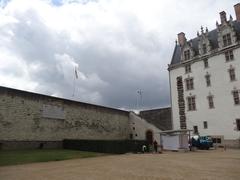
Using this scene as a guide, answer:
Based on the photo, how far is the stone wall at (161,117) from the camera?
38344mm

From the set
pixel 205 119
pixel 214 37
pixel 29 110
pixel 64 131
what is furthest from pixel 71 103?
pixel 214 37

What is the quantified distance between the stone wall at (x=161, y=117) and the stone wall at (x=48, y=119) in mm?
7185

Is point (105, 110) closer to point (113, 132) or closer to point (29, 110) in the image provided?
point (113, 132)

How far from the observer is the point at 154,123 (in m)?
37.7

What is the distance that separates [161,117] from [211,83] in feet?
34.5

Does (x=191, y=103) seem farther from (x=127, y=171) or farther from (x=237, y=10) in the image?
(x=127, y=171)

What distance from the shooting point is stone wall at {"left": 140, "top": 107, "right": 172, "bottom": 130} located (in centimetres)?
3834

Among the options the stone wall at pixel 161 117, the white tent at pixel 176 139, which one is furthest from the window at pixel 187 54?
the white tent at pixel 176 139

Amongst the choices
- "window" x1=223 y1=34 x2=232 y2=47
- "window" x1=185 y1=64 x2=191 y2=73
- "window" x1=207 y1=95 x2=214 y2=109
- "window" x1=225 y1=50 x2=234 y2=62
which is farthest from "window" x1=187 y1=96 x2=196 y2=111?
"window" x1=223 y1=34 x2=232 y2=47

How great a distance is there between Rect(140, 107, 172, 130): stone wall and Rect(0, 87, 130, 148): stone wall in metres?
7.18

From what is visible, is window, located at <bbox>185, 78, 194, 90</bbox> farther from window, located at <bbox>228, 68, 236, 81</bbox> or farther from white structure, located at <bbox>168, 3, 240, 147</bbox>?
window, located at <bbox>228, 68, 236, 81</bbox>

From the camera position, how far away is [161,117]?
131ft

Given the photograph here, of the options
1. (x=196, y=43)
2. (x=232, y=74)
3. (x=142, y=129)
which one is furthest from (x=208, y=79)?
(x=142, y=129)

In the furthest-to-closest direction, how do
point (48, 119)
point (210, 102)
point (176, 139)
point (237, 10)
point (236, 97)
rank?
point (237, 10) → point (210, 102) → point (236, 97) → point (48, 119) → point (176, 139)
